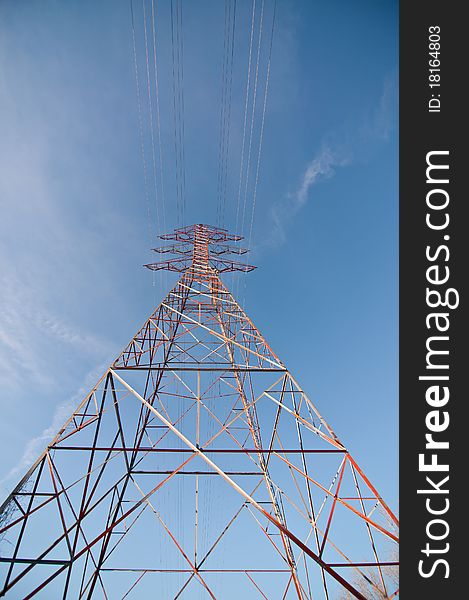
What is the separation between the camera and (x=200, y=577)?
7.91 m

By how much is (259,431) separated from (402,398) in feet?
21.3

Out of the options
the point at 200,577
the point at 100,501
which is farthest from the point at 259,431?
the point at 100,501

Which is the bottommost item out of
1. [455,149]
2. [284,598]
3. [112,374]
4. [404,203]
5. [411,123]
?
[284,598]

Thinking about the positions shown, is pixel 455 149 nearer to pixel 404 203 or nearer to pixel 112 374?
pixel 404 203

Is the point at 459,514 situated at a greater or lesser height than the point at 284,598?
greater

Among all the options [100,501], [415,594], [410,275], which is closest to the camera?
[415,594]

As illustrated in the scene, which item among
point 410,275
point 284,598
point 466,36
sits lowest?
point 284,598

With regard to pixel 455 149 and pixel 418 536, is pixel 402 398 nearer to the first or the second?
pixel 418 536

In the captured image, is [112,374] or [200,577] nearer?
[112,374]

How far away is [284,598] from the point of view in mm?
7844

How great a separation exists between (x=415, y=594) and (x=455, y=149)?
555cm

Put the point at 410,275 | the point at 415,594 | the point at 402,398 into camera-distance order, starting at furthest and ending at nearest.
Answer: the point at 410,275 → the point at 402,398 → the point at 415,594

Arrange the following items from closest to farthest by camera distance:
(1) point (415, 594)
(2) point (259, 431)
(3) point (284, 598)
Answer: (1) point (415, 594), (3) point (284, 598), (2) point (259, 431)

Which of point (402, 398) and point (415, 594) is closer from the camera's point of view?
point (415, 594)
